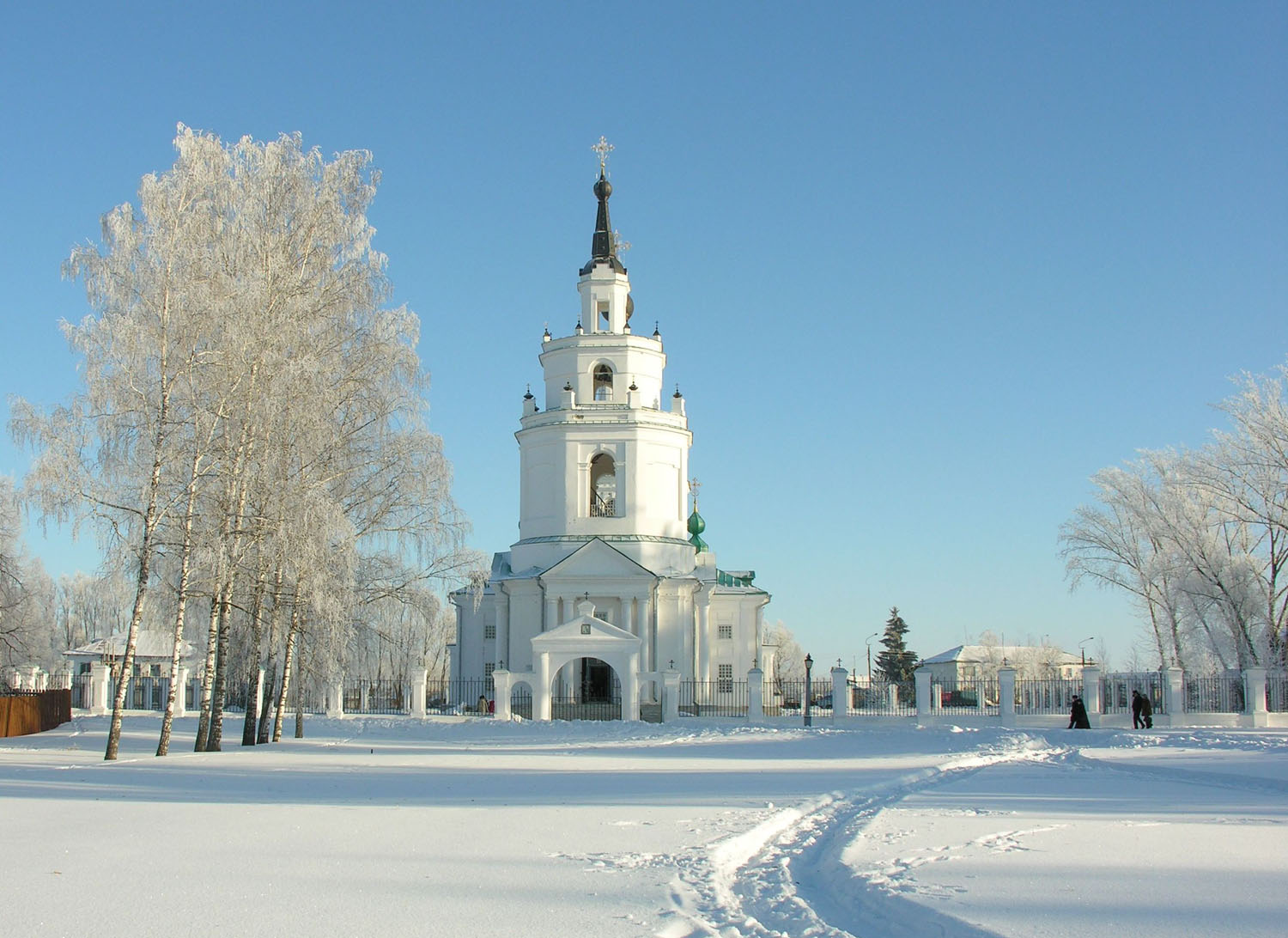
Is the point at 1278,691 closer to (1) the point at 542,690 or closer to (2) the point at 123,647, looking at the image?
(1) the point at 542,690

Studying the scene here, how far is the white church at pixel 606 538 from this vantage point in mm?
42094

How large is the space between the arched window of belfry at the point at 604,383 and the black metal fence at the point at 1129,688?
20410 millimetres

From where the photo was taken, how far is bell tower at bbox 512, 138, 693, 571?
144 feet

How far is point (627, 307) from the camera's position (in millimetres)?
47406

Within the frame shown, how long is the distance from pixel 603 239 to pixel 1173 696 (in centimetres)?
2674

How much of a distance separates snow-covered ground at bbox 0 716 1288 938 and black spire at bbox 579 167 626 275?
98.2 ft

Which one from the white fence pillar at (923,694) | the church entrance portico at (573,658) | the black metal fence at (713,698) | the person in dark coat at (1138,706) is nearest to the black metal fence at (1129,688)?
the person in dark coat at (1138,706)

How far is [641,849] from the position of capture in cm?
973

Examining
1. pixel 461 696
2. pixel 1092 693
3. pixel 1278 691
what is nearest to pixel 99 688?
pixel 461 696

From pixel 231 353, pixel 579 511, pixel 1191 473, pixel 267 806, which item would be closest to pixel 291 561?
pixel 231 353

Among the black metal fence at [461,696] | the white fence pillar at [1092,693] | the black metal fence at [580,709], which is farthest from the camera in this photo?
the black metal fence at [461,696]

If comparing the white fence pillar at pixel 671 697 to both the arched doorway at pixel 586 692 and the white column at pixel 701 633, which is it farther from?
the white column at pixel 701 633

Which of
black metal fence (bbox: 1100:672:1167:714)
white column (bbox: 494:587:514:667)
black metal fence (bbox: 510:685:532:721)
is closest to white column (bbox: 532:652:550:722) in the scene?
black metal fence (bbox: 510:685:532:721)

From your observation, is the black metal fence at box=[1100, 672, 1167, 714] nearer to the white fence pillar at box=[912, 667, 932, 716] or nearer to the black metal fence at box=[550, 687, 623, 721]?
the white fence pillar at box=[912, 667, 932, 716]
